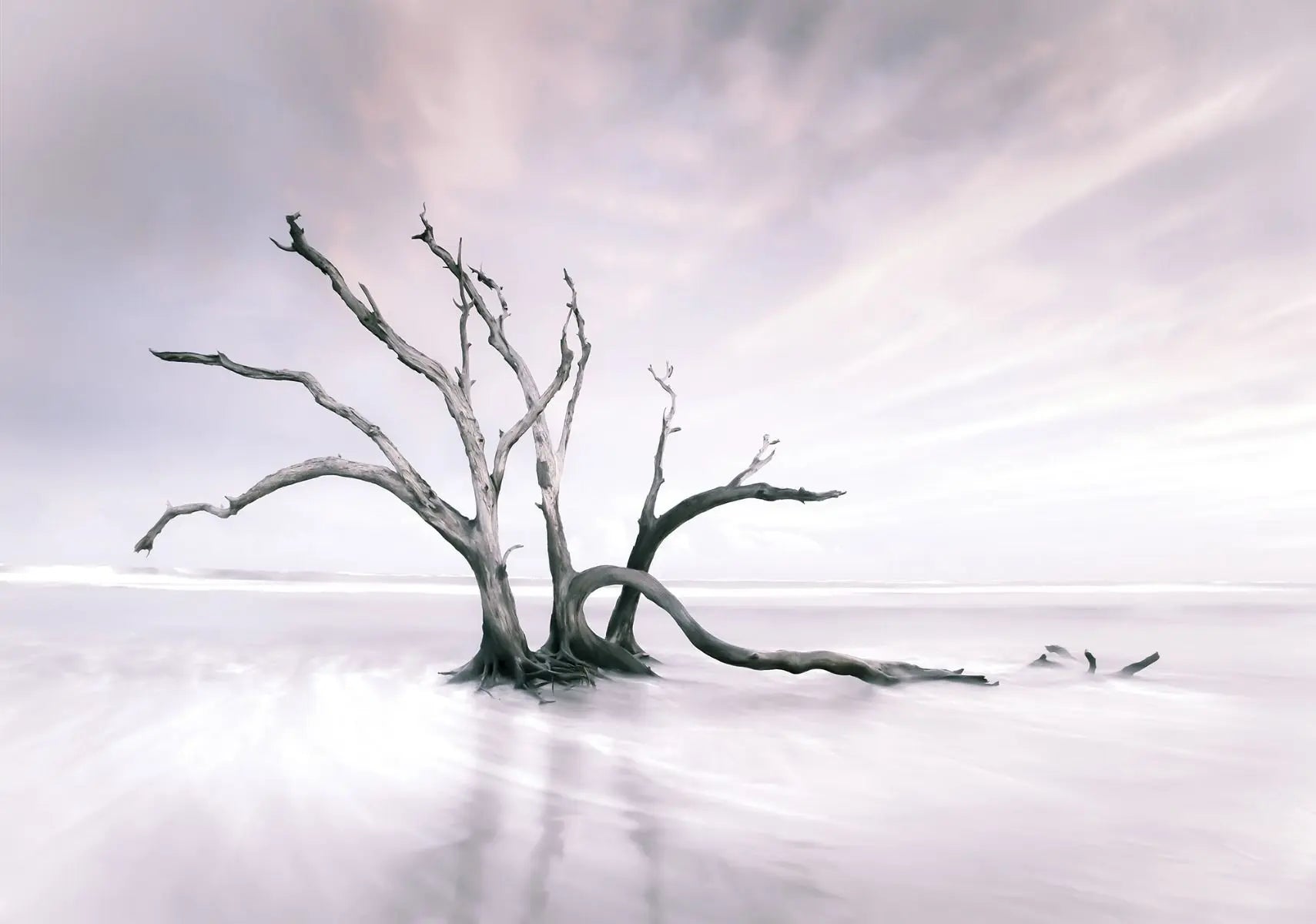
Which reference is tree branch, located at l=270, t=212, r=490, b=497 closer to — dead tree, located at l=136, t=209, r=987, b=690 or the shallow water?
dead tree, located at l=136, t=209, r=987, b=690

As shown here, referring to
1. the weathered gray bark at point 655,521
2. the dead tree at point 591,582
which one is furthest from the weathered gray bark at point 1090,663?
the weathered gray bark at point 655,521

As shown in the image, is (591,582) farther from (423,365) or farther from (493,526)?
(423,365)

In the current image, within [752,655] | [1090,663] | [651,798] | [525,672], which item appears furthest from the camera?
[1090,663]

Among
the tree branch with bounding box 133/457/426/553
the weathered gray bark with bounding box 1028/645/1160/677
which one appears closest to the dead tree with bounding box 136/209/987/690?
the tree branch with bounding box 133/457/426/553

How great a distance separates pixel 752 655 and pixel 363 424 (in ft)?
13.9

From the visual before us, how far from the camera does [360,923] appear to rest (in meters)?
2.15

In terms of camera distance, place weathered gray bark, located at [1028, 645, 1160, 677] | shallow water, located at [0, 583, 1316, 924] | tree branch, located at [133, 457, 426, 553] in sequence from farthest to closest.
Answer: weathered gray bark, located at [1028, 645, 1160, 677] → tree branch, located at [133, 457, 426, 553] → shallow water, located at [0, 583, 1316, 924]

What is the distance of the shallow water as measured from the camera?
7.75 ft

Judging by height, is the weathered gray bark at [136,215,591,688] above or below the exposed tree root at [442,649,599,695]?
above

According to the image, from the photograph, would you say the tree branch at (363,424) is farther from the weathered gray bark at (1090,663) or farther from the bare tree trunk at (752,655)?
the weathered gray bark at (1090,663)

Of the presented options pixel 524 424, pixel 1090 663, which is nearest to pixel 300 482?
pixel 524 424

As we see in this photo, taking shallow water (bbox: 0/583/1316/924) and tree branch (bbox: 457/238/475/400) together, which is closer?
shallow water (bbox: 0/583/1316/924)

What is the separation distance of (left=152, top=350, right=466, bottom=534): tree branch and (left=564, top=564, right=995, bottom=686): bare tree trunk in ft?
5.08

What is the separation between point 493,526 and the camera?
23.4ft
